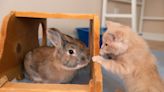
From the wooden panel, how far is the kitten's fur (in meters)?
0.40

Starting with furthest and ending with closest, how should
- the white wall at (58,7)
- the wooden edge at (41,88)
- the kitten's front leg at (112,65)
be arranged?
1. the white wall at (58,7)
2. the kitten's front leg at (112,65)
3. the wooden edge at (41,88)

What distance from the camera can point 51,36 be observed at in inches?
45.8

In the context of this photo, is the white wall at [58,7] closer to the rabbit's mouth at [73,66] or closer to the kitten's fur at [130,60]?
the rabbit's mouth at [73,66]

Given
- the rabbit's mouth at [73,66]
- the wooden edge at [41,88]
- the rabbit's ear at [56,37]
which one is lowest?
the wooden edge at [41,88]

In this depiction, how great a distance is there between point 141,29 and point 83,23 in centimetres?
128

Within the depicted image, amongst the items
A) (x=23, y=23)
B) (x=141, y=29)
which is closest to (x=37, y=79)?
(x=23, y=23)

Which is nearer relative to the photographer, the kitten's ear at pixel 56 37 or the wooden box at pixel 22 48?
the wooden box at pixel 22 48

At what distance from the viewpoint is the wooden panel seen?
112cm

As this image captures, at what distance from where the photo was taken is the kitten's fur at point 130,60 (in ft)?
3.53

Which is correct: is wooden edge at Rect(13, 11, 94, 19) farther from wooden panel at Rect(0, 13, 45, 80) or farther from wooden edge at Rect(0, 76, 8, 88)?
wooden edge at Rect(0, 76, 8, 88)

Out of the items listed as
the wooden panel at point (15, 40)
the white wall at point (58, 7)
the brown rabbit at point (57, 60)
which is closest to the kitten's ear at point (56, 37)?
the brown rabbit at point (57, 60)

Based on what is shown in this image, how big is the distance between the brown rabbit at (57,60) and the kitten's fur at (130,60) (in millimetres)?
99

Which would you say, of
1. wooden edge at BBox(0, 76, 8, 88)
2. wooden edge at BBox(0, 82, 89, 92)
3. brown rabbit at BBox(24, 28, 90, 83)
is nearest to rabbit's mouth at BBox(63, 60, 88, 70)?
brown rabbit at BBox(24, 28, 90, 83)

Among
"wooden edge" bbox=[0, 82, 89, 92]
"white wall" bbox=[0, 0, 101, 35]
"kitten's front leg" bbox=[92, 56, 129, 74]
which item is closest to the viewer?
"wooden edge" bbox=[0, 82, 89, 92]
